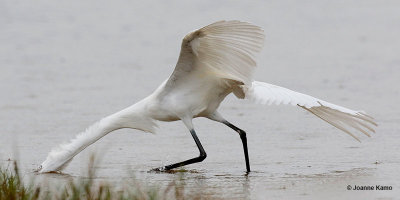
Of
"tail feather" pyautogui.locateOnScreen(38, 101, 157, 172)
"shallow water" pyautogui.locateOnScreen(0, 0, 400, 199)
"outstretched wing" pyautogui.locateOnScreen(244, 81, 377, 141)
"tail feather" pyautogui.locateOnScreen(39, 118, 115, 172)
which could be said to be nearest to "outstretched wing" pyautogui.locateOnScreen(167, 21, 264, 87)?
"outstretched wing" pyautogui.locateOnScreen(244, 81, 377, 141)

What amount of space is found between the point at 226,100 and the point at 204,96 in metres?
4.11

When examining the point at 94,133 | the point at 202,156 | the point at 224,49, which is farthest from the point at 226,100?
the point at 224,49

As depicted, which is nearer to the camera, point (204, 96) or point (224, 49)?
point (224, 49)

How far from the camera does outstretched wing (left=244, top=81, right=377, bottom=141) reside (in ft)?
25.8

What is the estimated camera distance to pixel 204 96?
338 inches

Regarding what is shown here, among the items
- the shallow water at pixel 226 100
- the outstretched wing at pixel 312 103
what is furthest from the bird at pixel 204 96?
the shallow water at pixel 226 100

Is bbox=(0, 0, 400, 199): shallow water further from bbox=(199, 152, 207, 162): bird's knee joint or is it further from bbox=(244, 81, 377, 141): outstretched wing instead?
bbox=(244, 81, 377, 141): outstretched wing

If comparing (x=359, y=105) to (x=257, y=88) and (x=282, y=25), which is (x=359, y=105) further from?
(x=282, y=25)

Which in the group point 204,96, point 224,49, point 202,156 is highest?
point 224,49

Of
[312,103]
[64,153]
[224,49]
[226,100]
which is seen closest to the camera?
[224,49]

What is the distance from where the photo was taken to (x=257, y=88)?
27.3 ft

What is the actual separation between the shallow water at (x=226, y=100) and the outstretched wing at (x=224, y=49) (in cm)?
100

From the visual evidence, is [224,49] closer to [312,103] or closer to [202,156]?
[312,103]

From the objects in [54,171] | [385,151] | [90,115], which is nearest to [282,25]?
[90,115]
